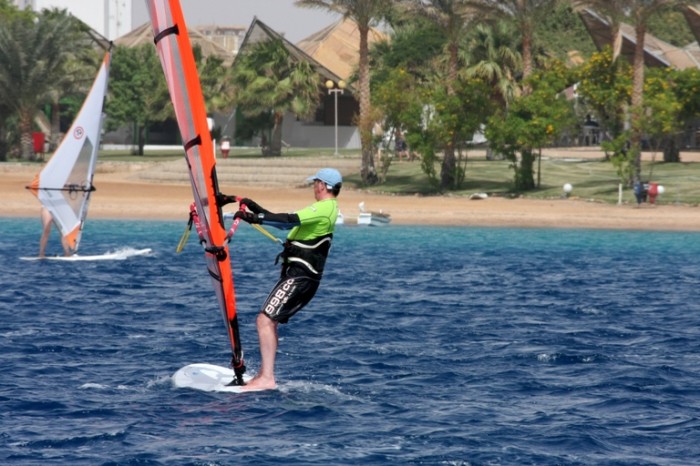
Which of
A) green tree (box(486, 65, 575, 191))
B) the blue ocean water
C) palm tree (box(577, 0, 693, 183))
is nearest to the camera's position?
the blue ocean water

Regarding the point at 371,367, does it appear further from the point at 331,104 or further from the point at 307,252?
the point at 331,104

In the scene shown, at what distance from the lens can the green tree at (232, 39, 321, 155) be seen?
6731 centimetres

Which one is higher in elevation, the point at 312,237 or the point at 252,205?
the point at 252,205

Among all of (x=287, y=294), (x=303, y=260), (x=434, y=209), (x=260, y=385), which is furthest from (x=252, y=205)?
(x=434, y=209)

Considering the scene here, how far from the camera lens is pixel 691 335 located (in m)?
18.8

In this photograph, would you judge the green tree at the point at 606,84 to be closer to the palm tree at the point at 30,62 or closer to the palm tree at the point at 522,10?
the palm tree at the point at 522,10

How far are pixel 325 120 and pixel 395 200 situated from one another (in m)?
39.9

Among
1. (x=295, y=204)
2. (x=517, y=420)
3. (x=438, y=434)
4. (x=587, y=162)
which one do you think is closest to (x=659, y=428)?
(x=517, y=420)

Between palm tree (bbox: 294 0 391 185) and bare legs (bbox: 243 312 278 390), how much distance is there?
40.3m

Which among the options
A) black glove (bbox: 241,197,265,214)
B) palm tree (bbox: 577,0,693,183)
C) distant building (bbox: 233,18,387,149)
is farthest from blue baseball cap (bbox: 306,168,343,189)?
distant building (bbox: 233,18,387,149)

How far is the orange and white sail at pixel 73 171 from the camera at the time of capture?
28469 millimetres

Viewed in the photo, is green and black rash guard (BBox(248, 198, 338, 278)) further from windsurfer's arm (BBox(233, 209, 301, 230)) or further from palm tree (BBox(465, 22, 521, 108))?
palm tree (BBox(465, 22, 521, 108))

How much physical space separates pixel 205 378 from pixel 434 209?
101ft

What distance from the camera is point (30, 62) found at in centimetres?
6562
